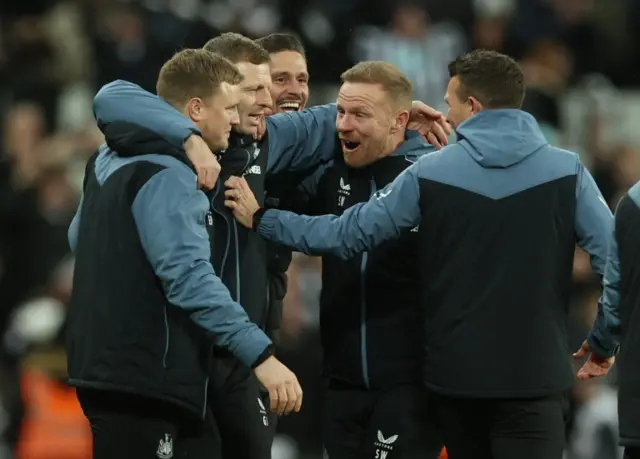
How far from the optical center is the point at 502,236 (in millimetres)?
5305

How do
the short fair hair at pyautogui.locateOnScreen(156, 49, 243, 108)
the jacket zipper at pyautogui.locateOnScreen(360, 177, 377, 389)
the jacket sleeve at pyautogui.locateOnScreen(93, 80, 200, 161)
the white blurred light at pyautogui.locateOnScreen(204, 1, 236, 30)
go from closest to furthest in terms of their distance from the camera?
the jacket sleeve at pyautogui.locateOnScreen(93, 80, 200, 161) → the short fair hair at pyautogui.locateOnScreen(156, 49, 243, 108) → the jacket zipper at pyautogui.locateOnScreen(360, 177, 377, 389) → the white blurred light at pyautogui.locateOnScreen(204, 1, 236, 30)

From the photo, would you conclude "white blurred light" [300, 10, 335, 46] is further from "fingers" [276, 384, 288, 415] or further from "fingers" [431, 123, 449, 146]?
"fingers" [276, 384, 288, 415]

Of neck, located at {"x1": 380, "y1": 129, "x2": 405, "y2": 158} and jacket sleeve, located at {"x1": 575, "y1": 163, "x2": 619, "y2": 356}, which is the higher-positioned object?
neck, located at {"x1": 380, "y1": 129, "x2": 405, "y2": 158}

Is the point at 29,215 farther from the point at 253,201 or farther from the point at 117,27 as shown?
the point at 253,201

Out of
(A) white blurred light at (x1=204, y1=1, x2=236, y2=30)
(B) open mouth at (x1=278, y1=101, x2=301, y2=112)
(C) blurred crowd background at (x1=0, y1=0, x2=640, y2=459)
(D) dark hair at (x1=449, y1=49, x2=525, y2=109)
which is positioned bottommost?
(C) blurred crowd background at (x1=0, y1=0, x2=640, y2=459)

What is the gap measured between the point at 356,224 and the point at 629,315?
1056 millimetres

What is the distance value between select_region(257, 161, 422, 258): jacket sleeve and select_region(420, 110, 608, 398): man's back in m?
0.07

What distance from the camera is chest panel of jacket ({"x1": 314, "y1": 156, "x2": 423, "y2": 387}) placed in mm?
5809

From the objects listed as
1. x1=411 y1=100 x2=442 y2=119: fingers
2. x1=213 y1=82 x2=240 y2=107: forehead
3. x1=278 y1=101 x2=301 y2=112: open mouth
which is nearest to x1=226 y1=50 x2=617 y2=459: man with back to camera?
x1=411 y1=100 x2=442 y2=119: fingers

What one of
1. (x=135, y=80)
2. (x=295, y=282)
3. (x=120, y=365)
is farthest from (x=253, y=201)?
(x=135, y=80)

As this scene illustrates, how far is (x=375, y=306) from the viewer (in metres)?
5.84

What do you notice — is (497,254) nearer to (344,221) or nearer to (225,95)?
(344,221)

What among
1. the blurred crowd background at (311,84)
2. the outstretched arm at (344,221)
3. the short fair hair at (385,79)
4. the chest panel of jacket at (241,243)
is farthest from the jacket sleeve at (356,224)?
the blurred crowd background at (311,84)

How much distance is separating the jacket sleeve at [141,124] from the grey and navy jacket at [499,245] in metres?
0.78
